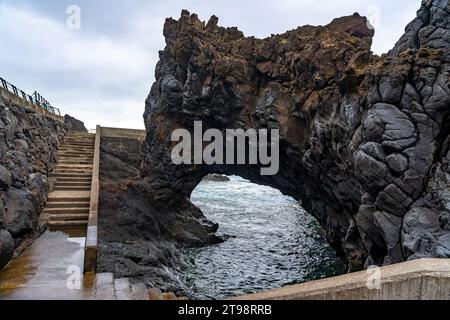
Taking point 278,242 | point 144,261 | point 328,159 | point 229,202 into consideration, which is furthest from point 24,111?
point 229,202

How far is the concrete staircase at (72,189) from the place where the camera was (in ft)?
41.4

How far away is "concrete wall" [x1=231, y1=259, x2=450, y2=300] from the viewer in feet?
14.3

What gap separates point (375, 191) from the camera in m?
12.6

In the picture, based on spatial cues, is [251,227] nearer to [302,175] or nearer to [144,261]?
[302,175]

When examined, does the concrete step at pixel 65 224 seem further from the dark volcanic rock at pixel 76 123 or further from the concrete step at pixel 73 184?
the dark volcanic rock at pixel 76 123

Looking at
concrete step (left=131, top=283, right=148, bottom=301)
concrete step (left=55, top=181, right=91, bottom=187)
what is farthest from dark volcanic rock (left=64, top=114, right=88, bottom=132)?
concrete step (left=131, top=283, right=148, bottom=301)

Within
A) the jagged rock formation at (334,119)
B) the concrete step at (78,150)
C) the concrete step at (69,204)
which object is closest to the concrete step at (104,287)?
the concrete step at (69,204)

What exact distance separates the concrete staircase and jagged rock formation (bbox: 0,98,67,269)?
0.65 meters

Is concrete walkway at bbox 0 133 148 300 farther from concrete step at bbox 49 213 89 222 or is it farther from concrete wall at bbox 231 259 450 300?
concrete wall at bbox 231 259 450 300

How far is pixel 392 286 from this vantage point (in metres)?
4.42

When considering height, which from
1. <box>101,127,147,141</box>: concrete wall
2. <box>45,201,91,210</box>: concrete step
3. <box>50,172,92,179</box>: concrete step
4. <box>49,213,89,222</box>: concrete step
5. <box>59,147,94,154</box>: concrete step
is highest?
<box>101,127,147,141</box>: concrete wall

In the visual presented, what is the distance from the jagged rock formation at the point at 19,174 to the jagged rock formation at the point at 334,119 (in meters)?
11.5

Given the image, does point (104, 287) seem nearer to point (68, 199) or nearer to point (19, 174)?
point (19, 174)
